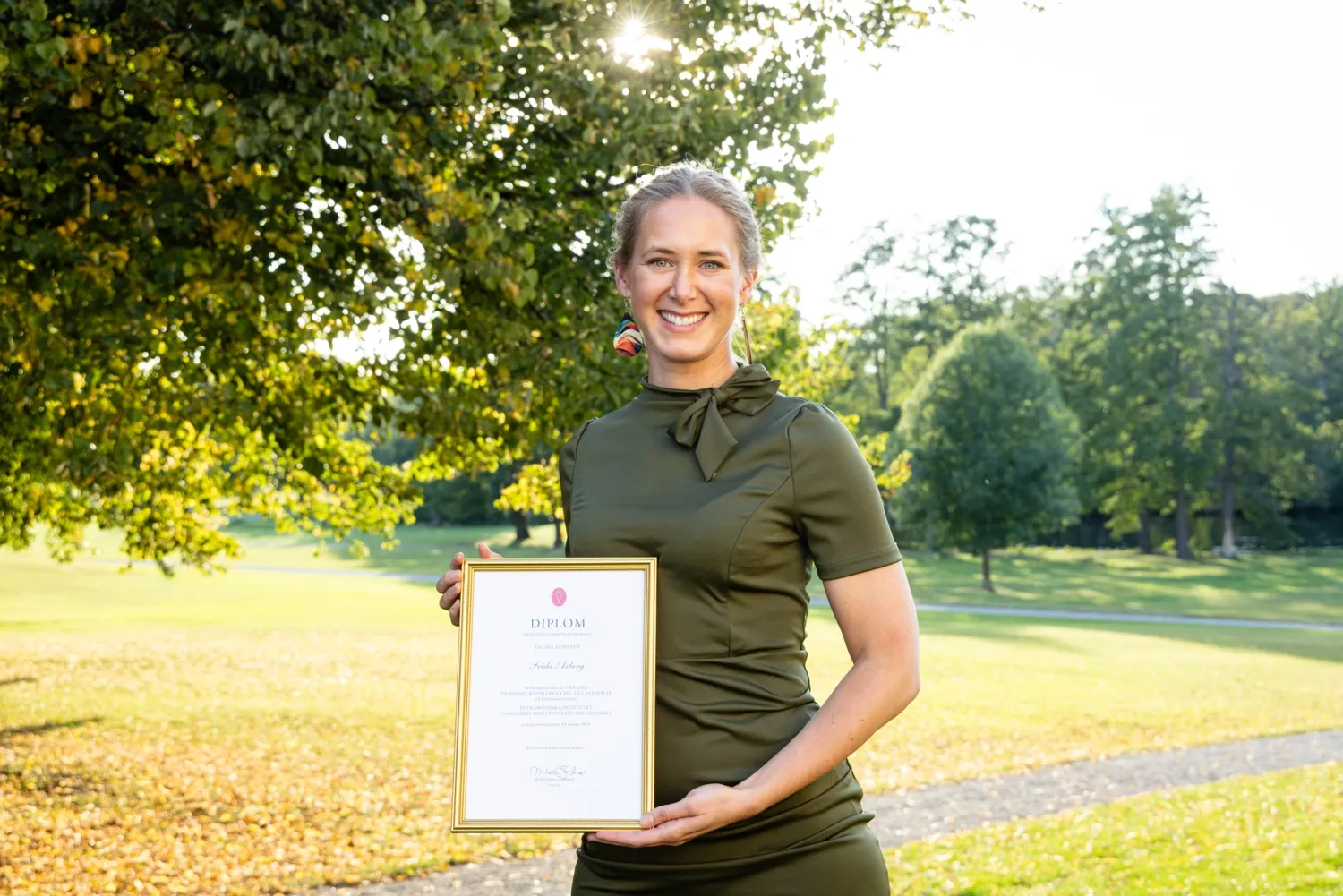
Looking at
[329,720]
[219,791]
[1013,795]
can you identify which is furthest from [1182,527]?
[219,791]

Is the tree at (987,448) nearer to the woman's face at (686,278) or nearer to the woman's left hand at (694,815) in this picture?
the woman's face at (686,278)

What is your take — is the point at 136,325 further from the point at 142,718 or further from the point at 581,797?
the point at 142,718

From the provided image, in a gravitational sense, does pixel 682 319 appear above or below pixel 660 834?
above

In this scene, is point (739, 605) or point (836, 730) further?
point (739, 605)

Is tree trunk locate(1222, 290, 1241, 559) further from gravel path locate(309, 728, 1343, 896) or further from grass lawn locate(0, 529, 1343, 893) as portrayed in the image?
gravel path locate(309, 728, 1343, 896)

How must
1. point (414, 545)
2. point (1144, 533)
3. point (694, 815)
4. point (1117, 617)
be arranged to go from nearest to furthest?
point (694, 815)
point (1117, 617)
point (1144, 533)
point (414, 545)

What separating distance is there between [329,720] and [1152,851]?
12048 mm

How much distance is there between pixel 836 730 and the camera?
231 centimetres

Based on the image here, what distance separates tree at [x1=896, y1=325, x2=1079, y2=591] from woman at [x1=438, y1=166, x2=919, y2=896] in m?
43.1

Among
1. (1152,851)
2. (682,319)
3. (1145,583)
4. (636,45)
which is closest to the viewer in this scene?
(682,319)

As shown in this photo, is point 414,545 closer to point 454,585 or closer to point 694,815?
point 454,585

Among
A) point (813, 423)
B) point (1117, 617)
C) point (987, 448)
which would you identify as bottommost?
point (1117, 617)
